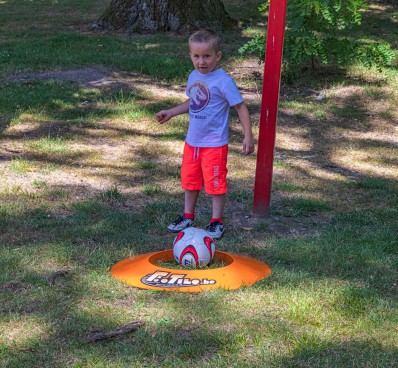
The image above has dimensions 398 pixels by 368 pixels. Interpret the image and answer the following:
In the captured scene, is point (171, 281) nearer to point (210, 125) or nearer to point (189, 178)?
point (189, 178)

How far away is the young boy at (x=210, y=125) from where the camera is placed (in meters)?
5.31

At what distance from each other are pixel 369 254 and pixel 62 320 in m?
2.06

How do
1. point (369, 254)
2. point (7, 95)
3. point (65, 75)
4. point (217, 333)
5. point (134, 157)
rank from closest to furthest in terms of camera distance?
point (217, 333)
point (369, 254)
point (134, 157)
point (7, 95)
point (65, 75)

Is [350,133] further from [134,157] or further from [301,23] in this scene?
[134,157]

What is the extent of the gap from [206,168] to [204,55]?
30.7 inches

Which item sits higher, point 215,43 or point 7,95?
point 215,43

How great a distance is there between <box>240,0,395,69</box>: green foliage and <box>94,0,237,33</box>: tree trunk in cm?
372

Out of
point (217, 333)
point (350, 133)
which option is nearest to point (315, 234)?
point (217, 333)

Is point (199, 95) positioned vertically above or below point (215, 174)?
above

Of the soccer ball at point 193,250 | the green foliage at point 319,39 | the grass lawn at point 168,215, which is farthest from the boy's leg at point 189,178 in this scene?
the green foliage at point 319,39

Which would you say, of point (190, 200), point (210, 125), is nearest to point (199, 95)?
point (210, 125)

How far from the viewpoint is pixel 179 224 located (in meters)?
5.56

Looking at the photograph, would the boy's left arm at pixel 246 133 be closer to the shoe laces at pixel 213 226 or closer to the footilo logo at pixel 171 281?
the shoe laces at pixel 213 226

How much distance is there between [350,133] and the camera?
873 centimetres
